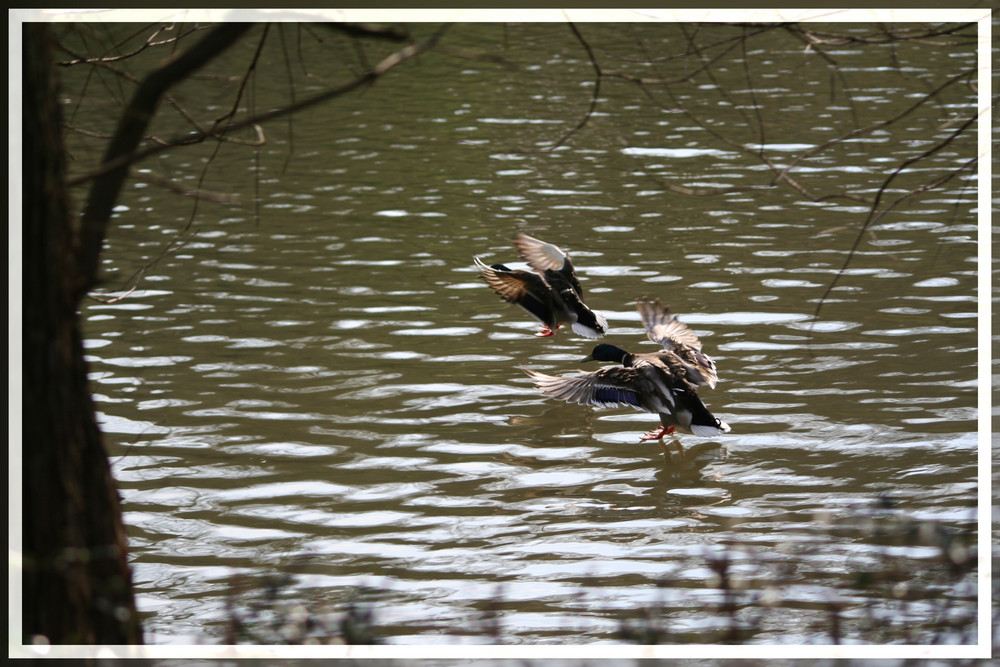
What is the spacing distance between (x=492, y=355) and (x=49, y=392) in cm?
575

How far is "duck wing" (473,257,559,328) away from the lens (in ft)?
28.4

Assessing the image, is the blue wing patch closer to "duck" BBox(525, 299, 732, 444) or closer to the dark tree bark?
"duck" BBox(525, 299, 732, 444)

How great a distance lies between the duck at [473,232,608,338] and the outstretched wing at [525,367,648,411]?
3.34 feet

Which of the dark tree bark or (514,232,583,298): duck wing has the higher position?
(514,232,583,298): duck wing

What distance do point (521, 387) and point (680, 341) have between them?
1.31 meters

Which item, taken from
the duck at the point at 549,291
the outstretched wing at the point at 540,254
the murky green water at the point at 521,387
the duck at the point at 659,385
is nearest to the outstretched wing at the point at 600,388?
the duck at the point at 659,385

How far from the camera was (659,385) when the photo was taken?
23.8 feet

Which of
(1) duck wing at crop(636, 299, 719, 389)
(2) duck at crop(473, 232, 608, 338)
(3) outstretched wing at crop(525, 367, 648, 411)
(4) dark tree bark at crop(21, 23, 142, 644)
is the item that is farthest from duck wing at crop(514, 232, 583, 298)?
(4) dark tree bark at crop(21, 23, 142, 644)

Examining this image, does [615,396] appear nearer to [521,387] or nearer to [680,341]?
[680,341]

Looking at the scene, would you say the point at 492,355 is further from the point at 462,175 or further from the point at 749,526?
the point at 462,175

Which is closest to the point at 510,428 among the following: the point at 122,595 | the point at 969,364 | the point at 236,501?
the point at 236,501

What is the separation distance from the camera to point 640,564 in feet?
19.2

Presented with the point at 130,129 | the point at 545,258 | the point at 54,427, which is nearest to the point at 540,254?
the point at 545,258

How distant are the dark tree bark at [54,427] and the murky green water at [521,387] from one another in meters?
1.37
